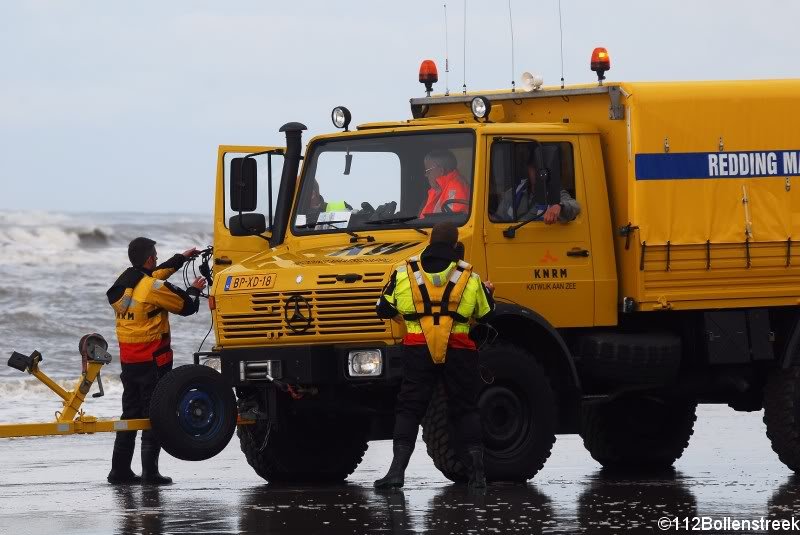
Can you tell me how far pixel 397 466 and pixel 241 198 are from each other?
8.00 feet

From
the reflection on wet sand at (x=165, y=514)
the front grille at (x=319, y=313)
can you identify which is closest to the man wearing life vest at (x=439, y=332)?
the front grille at (x=319, y=313)

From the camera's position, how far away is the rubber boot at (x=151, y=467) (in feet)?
43.5

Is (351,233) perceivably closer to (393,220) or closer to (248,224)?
(393,220)

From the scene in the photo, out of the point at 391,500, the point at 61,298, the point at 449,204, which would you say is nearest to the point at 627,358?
the point at 449,204

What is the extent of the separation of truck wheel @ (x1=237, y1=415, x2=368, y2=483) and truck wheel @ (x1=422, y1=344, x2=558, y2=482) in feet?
4.44

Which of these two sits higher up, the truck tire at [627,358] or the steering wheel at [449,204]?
the steering wheel at [449,204]

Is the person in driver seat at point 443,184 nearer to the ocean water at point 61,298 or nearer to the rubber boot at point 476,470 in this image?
the rubber boot at point 476,470

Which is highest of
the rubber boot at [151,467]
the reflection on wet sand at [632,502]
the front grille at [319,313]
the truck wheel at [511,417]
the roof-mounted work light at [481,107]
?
the roof-mounted work light at [481,107]

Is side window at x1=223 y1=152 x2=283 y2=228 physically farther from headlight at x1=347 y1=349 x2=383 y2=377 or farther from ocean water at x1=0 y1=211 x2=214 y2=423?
ocean water at x1=0 y1=211 x2=214 y2=423

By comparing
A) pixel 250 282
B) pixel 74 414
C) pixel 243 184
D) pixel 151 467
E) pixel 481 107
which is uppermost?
pixel 481 107

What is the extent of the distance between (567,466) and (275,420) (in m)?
3.19

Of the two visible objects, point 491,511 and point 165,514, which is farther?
point 165,514

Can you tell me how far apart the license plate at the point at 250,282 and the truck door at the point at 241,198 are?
2.92ft

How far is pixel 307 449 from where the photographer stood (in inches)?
520
